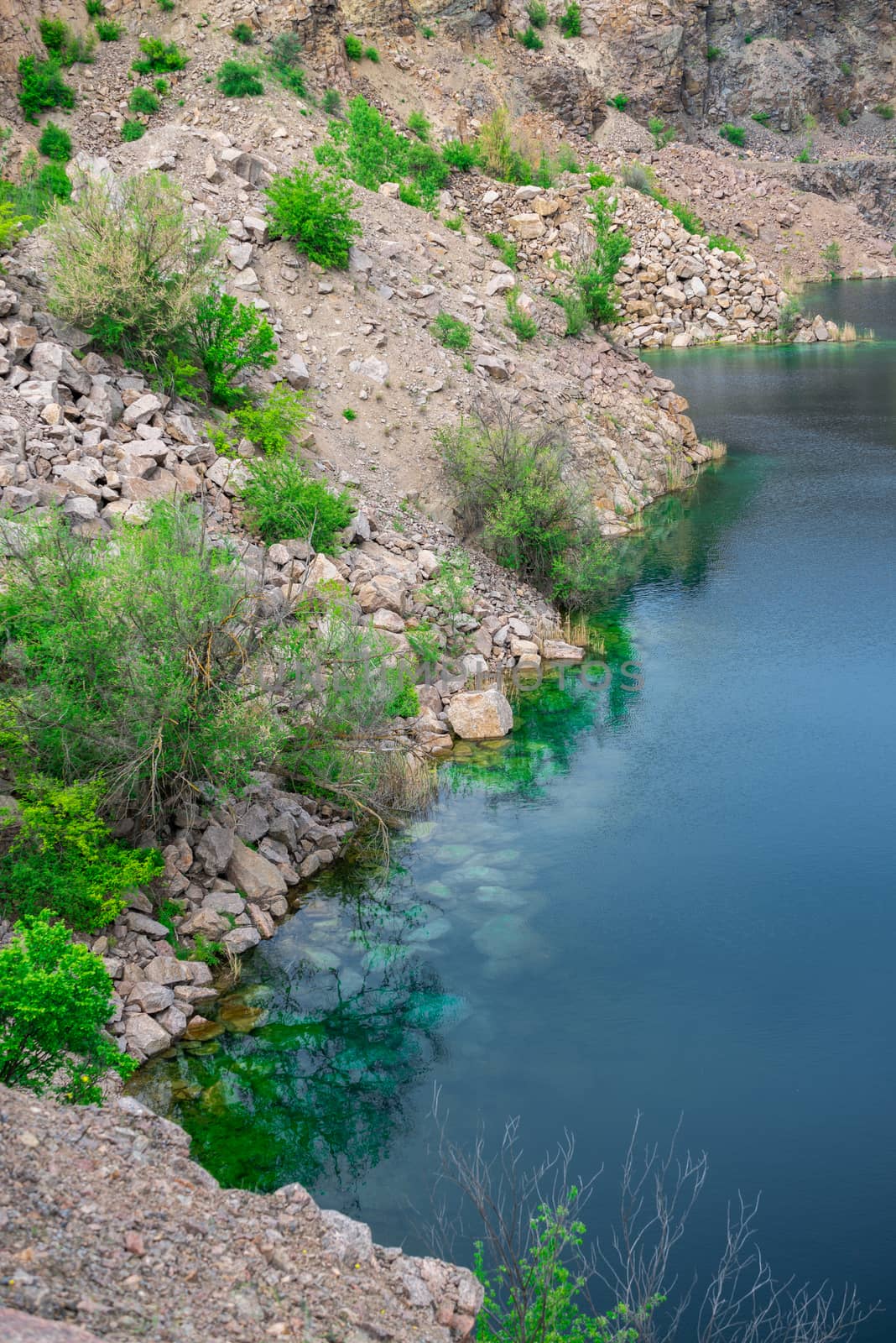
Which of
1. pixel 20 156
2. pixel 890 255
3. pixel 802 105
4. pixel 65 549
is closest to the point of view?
pixel 65 549

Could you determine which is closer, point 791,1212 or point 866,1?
point 791,1212

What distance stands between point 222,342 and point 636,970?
13.8m

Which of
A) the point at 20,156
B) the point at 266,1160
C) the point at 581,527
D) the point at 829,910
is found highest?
the point at 20,156

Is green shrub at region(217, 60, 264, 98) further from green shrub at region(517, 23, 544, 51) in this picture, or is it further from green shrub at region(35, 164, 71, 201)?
green shrub at region(517, 23, 544, 51)

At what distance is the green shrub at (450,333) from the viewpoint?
2552 cm

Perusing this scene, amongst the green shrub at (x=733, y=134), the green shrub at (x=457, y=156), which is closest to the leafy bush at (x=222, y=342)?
the green shrub at (x=457, y=156)

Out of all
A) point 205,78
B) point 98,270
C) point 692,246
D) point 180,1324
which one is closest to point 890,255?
point 692,246

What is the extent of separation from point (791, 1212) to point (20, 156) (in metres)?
26.9

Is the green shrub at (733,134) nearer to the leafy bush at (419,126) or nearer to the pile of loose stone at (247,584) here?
the leafy bush at (419,126)

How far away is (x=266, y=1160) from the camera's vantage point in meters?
10.1

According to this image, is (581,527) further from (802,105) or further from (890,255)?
(802,105)

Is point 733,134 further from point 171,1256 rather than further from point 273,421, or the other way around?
point 171,1256

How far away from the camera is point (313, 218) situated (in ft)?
80.5

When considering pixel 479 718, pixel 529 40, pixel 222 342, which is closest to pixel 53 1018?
pixel 479 718
